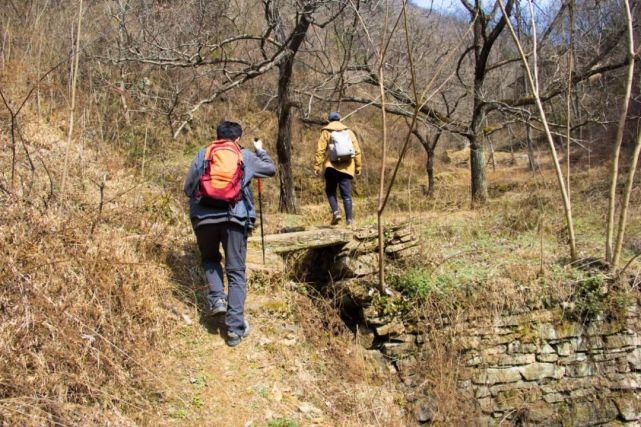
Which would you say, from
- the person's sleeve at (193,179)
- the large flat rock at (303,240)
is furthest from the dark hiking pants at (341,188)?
the person's sleeve at (193,179)

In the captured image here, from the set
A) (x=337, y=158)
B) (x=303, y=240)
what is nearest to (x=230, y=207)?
(x=303, y=240)

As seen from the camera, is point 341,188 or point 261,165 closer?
point 261,165

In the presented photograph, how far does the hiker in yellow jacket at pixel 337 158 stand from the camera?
628cm

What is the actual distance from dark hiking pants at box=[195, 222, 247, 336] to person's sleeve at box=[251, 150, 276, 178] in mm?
558

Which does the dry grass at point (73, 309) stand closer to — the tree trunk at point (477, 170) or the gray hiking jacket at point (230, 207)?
the gray hiking jacket at point (230, 207)

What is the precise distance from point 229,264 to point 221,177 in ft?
2.52

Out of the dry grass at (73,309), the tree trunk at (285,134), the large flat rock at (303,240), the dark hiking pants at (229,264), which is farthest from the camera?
the tree trunk at (285,134)

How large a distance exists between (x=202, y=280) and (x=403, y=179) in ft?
34.3

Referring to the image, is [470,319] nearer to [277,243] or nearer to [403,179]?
[277,243]

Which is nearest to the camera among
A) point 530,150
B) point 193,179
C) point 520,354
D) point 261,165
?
point 193,179

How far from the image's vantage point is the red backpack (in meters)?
3.96

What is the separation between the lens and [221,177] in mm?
3984

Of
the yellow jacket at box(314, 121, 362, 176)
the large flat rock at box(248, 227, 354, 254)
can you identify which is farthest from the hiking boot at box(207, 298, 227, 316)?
the yellow jacket at box(314, 121, 362, 176)

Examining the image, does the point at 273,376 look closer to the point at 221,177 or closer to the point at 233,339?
the point at 233,339
